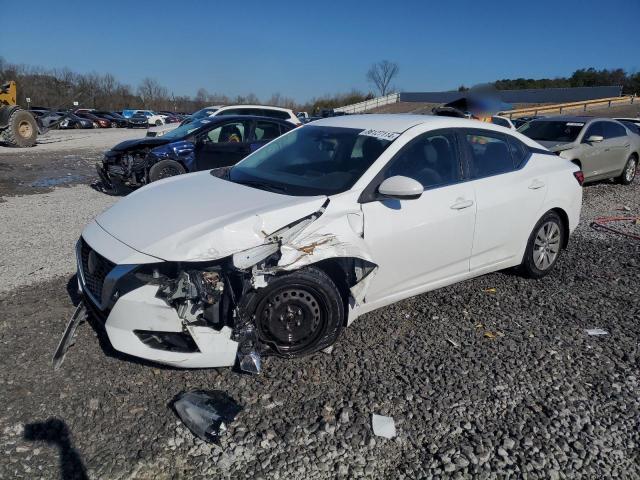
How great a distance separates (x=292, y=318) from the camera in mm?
3238

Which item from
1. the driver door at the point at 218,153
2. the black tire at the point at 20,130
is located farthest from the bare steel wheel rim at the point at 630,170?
the black tire at the point at 20,130

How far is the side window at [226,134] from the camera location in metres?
9.44

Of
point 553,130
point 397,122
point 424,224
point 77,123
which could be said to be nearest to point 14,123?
point 553,130

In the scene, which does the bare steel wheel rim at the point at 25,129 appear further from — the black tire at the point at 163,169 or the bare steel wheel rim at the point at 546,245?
the bare steel wheel rim at the point at 546,245

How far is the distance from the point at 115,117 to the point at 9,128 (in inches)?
1044

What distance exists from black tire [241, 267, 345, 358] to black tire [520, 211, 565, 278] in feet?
7.69

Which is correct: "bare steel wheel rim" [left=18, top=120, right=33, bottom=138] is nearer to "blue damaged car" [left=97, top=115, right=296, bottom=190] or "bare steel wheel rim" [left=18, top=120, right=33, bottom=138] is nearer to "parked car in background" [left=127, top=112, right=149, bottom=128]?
"blue damaged car" [left=97, top=115, right=296, bottom=190]

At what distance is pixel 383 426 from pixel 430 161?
86.0 inches

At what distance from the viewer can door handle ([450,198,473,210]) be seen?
12.8ft

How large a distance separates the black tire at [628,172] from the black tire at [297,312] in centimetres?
1081

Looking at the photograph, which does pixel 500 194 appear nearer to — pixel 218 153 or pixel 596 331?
pixel 596 331

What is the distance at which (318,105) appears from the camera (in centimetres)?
6694

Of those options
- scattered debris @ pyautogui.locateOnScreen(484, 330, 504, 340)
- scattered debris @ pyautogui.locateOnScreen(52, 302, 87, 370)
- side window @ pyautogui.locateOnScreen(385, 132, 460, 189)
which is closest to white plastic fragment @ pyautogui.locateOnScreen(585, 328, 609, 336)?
scattered debris @ pyautogui.locateOnScreen(484, 330, 504, 340)

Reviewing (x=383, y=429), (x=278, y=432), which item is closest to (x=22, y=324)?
(x=278, y=432)
